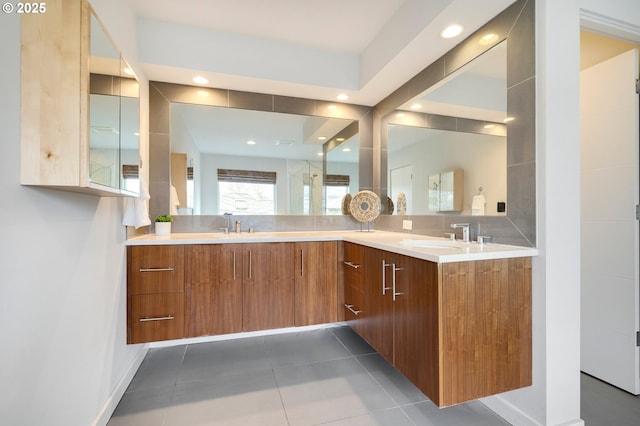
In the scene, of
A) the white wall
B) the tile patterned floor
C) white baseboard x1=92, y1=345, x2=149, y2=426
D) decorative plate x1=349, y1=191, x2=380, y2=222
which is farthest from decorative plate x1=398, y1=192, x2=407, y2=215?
white baseboard x1=92, y1=345, x2=149, y2=426

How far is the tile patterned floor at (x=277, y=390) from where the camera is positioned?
1582 mm

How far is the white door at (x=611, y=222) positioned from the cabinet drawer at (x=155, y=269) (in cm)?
293

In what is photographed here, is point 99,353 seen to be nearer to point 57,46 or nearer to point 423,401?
point 57,46

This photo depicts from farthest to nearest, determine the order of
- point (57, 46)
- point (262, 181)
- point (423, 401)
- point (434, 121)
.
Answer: point (262, 181), point (434, 121), point (423, 401), point (57, 46)

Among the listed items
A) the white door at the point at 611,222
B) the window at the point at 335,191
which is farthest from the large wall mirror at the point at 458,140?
the white door at the point at 611,222

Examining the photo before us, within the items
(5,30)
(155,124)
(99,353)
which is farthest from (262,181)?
(5,30)

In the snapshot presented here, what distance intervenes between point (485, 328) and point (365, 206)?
170 centimetres

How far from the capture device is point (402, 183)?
2791mm

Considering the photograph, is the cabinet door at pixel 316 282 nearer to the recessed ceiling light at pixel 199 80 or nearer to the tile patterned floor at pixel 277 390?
the tile patterned floor at pixel 277 390

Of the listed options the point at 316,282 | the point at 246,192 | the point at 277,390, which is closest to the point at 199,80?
the point at 246,192

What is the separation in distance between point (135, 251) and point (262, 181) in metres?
1.27

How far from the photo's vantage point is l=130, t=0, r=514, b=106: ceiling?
2002 mm

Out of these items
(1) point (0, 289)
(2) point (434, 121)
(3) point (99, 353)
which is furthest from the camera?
(2) point (434, 121)

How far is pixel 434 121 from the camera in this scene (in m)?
2.42
